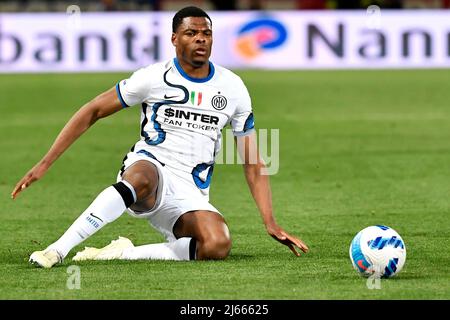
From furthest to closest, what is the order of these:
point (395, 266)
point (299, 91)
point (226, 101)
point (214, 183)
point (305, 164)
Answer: point (299, 91), point (305, 164), point (214, 183), point (226, 101), point (395, 266)

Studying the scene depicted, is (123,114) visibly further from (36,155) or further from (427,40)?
(427,40)

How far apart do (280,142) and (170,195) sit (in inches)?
348

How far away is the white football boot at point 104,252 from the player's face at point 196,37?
4.69 ft

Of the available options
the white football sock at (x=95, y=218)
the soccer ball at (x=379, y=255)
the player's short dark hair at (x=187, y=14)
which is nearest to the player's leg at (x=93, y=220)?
the white football sock at (x=95, y=218)

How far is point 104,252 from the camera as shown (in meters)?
8.87

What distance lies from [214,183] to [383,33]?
527 inches

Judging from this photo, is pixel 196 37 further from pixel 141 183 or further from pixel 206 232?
pixel 206 232

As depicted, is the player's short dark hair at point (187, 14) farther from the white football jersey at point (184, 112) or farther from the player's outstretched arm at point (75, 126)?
the player's outstretched arm at point (75, 126)

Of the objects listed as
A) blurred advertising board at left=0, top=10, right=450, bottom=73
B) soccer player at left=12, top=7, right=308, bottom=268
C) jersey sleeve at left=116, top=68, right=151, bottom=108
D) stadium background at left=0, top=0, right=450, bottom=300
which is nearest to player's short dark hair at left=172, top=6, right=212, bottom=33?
soccer player at left=12, top=7, right=308, bottom=268

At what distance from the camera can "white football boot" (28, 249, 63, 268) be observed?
8211mm

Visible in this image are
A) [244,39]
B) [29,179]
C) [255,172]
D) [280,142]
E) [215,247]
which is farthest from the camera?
[244,39]

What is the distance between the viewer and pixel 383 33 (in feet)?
A: 86.8

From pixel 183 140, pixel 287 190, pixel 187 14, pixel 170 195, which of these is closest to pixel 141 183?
pixel 170 195

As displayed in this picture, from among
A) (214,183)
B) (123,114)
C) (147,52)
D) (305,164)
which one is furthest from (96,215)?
(147,52)
